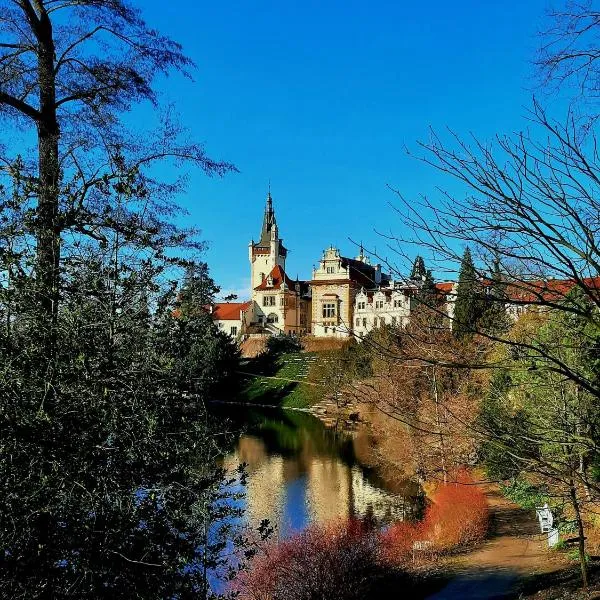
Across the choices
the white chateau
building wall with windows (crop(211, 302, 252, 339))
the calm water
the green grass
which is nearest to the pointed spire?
the white chateau

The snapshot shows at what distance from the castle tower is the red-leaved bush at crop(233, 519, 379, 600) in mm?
56832

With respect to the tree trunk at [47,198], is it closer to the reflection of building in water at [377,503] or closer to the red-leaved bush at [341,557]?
the red-leaved bush at [341,557]

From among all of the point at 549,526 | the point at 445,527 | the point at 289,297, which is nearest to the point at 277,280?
the point at 289,297

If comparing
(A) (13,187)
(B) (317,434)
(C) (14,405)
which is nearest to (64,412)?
(C) (14,405)

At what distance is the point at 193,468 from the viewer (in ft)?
16.4

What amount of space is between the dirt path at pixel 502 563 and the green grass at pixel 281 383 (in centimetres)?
2565

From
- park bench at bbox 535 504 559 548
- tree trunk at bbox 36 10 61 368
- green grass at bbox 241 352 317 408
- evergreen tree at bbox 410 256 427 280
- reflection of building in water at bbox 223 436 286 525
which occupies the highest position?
tree trunk at bbox 36 10 61 368

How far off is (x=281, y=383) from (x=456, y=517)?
3292 cm

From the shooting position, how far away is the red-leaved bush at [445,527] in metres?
14.2

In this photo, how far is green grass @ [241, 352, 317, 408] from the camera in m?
44.6

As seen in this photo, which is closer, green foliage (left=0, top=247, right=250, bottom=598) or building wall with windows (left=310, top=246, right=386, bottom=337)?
green foliage (left=0, top=247, right=250, bottom=598)

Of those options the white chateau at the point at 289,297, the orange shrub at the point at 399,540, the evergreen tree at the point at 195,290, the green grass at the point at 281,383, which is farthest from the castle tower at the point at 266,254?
the evergreen tree at the point at 195,290

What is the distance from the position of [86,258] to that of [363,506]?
15.5 m

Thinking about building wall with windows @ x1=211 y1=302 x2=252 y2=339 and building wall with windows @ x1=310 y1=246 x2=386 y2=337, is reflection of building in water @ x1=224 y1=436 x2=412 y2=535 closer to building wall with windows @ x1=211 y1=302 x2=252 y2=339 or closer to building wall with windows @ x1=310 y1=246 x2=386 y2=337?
building wall with windows @ x1=310 y1=246 x2=386 y2=337
